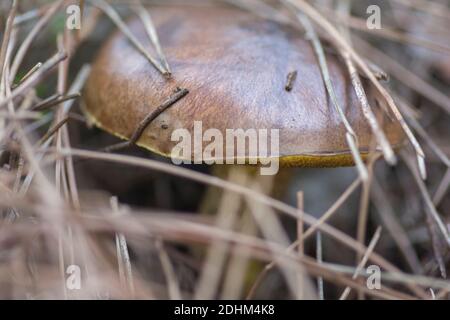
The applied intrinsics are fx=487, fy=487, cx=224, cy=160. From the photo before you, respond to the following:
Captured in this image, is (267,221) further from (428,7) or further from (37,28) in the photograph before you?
(428,7)

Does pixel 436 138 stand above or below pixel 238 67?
below

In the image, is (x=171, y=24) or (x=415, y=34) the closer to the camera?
(x=171, y=24)

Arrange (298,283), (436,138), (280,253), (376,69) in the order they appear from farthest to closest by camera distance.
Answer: (436,138)
(376,69)
(298,283)
(280,253)

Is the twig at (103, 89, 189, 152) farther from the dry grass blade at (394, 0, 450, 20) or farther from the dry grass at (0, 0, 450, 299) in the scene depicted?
the dry grass blade at (394, 0, 450, 20)

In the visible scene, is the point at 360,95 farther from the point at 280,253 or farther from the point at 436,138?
the point at 436,138

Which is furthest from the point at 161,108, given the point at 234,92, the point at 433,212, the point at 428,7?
the point at 428,7

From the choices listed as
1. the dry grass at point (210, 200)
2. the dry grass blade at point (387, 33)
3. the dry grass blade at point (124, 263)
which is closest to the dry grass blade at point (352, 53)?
the dry grass at point (210, 200)

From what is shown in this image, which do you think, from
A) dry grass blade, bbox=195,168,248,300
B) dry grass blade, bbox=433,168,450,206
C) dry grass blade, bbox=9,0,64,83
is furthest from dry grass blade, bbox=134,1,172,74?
dry grass blade, bbox=433,168,450,206
